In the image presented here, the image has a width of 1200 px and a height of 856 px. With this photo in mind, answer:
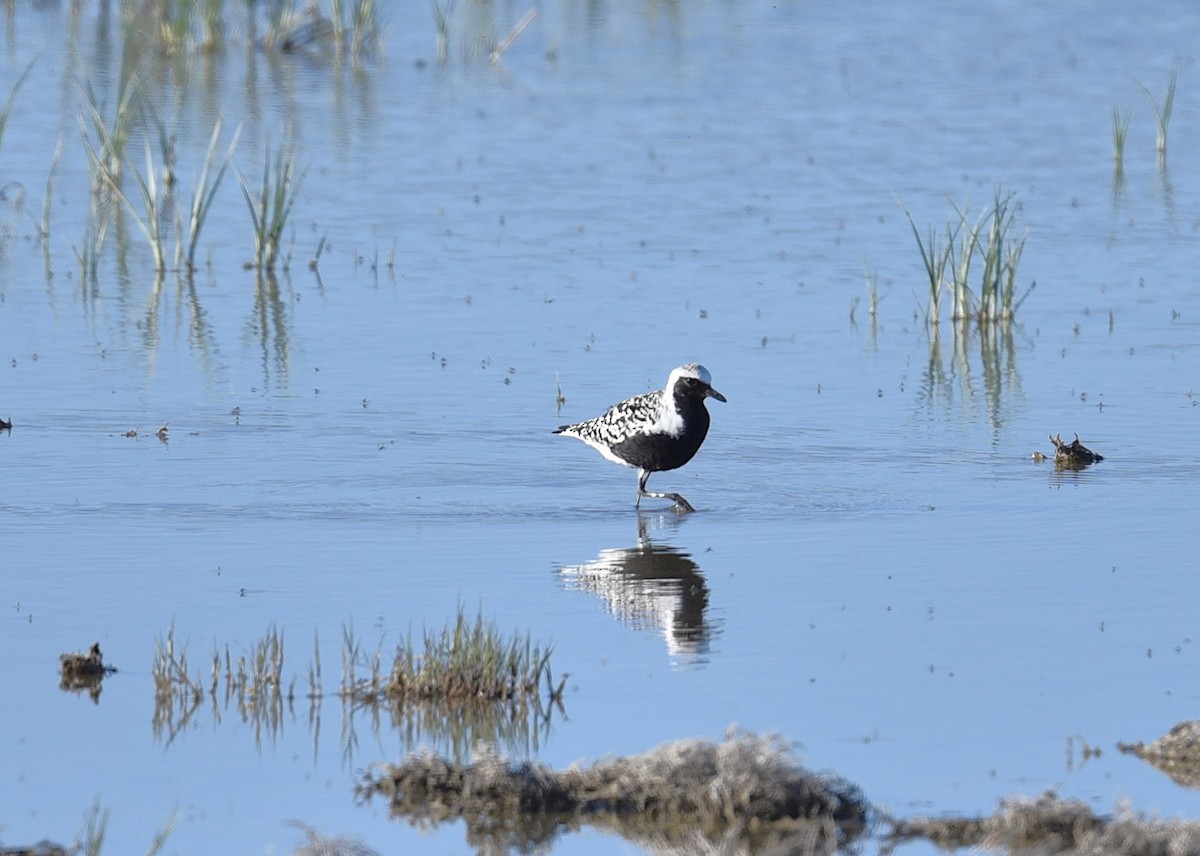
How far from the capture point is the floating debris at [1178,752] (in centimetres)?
757

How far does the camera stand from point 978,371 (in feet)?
53.9

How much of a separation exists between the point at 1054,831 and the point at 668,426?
19.8 ft

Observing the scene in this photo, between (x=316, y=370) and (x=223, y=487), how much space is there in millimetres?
3577

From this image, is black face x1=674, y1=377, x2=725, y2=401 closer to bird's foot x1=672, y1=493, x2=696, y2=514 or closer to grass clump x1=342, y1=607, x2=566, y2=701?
bird's foot x1=672, y1=493, x2=696, y2=514

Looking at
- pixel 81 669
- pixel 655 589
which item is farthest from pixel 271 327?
pixel 81 669

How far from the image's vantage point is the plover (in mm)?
12594

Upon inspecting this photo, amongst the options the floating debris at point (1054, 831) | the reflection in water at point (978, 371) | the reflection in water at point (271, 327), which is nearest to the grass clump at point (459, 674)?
the floating debris at point (1054, 831)

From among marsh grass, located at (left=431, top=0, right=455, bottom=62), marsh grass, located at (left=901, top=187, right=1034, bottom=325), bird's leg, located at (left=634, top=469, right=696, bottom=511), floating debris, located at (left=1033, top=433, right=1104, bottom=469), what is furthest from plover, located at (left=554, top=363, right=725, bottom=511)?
marsh grass, located at (left=431, top=0, right=455, bottom=62)

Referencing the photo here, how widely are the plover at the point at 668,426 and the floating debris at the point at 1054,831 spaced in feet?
18.4

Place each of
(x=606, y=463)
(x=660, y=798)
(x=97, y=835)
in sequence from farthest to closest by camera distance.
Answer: (x=606, y=463)
(x=660, y=798)
(x=97, y=835)

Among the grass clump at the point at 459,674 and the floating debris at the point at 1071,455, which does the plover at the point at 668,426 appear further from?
the grass clump at the point at 459,674

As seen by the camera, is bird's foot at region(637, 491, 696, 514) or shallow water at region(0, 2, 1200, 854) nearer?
shallow water at region(0, 2, 1200, 854)

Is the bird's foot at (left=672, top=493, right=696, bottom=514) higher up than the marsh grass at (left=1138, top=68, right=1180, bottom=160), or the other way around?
the marsh grass at (left=1138, top=68, right=1180, bottom=160)

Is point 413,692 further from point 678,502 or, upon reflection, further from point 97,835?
point 678,502
